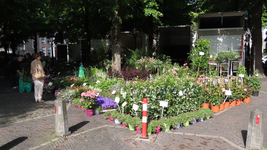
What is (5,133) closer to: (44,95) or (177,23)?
(44,95)

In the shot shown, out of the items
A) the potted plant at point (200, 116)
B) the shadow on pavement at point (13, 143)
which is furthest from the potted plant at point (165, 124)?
the shadow on pavement at point (13, 143)

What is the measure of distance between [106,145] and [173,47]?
15.3m

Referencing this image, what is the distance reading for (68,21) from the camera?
2227 centimetres

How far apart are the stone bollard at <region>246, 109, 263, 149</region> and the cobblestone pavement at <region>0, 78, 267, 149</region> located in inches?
13.6

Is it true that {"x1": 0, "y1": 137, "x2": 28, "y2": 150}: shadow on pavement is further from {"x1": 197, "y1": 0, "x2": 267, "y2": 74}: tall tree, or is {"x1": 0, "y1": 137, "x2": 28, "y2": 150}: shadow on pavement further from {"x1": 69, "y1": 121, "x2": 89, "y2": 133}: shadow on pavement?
{"x1": 197, "y1": 0, "x2": 267, "y2": 74}: tall tree

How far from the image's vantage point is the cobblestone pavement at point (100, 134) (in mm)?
4348

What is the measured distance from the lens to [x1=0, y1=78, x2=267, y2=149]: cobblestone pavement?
171 inches

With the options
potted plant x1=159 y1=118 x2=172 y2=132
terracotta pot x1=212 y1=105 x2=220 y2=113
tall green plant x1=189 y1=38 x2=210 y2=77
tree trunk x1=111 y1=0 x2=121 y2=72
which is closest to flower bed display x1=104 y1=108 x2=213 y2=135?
potted plant x1=159 y1=118 x2=172 y2=132

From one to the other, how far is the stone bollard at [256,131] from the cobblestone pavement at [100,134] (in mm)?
347

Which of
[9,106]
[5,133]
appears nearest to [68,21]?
[9,106]

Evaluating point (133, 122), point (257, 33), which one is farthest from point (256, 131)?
point (257, 33)

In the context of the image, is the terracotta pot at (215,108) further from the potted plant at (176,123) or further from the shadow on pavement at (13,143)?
the shadow on pavement at (13,143)

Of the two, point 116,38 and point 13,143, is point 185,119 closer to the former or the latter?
point 13,143

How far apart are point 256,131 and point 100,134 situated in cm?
325
